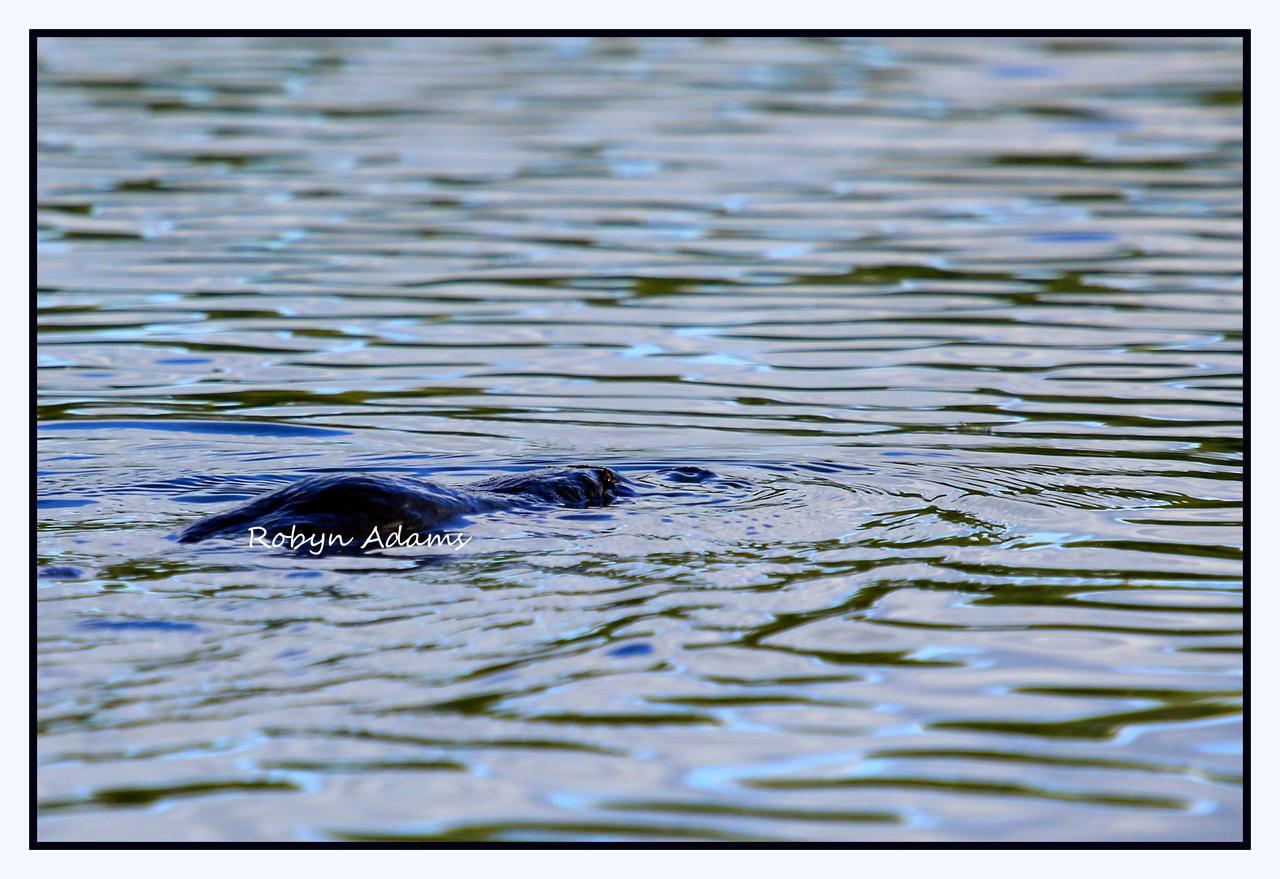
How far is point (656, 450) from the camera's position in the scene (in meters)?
8.76

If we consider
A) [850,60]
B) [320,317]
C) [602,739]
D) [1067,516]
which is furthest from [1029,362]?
[850,60]

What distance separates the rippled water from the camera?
492 cm

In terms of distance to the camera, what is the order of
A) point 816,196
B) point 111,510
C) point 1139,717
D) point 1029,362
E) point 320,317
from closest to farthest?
point 1139,717 < point 111,510 < point 1029,362 < point 320,317 < point 816,196

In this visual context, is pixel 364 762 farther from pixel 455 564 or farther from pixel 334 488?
pixel 334 488

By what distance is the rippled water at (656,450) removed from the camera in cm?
492

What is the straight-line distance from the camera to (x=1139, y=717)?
17.7 feet

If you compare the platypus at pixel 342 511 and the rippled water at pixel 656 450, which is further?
the platypus at pixel 342 511

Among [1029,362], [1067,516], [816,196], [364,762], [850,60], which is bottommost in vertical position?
[364,762]

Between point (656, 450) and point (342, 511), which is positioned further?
point (656, 450)

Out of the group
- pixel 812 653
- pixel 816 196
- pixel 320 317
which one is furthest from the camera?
pixel 816 196

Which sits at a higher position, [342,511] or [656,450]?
[656,450]

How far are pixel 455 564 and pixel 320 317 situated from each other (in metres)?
5.19

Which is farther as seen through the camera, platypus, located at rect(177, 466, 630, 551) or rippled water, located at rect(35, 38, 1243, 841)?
platypus, located at rect(177, 466, 630, 551)

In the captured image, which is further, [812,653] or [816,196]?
[816,196]
